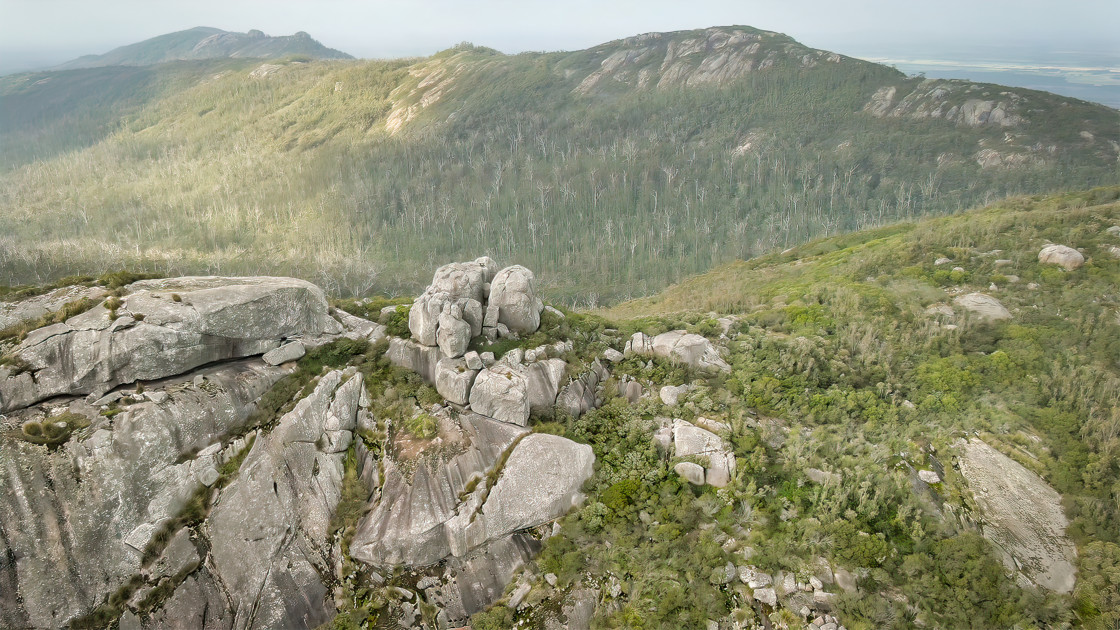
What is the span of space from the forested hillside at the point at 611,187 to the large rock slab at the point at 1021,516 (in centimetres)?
10023

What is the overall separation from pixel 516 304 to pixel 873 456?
57.7ft

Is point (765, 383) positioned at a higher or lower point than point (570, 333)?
lower

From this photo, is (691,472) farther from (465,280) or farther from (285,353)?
(285,353)

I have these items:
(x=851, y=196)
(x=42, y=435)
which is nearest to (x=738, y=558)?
(x=42, y=435)

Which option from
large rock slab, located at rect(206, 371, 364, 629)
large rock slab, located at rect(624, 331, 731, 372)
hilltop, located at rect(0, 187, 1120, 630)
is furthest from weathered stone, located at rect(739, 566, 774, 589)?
large rock slab, located at rect(206, 371, 364, 629)

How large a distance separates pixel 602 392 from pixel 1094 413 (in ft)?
68.0

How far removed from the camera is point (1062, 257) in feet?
99.6

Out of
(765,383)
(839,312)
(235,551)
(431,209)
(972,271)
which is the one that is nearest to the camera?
(235,551)

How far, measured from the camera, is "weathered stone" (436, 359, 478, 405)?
23.2 meters

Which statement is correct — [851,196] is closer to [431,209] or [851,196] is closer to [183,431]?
[431,209]

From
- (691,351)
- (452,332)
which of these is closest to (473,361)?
(452,332)

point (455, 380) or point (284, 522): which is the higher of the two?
point (455, 380)

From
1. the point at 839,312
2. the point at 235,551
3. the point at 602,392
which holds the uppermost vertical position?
the point at 839,312

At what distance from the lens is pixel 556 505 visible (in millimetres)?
20547
